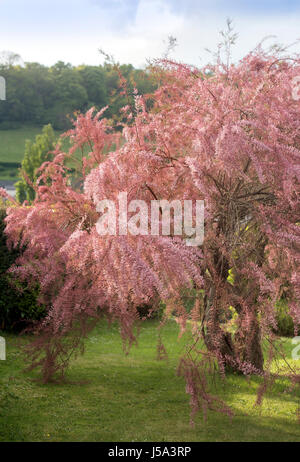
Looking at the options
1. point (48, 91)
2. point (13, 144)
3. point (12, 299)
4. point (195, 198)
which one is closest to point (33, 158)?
point (12, 299)

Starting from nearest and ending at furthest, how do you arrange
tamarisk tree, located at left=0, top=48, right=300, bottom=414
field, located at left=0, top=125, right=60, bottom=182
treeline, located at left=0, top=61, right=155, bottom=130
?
1. tamarisk tree, located at left=0, top=48, right=300, bottom=414
2. treeline, located at left=0, top=61, right=155, bottom=130
3. field, located at left=0, top=125, right=60, bottom=182

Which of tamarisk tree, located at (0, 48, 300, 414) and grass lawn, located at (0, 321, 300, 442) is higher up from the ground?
tamarisk tree, located at (0, 48, 300, 414)

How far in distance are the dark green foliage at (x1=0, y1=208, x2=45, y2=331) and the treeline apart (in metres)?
43.1

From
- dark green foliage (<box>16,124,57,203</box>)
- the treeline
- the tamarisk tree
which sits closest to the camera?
the tamarisk tree

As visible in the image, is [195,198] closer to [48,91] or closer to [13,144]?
[48,91]

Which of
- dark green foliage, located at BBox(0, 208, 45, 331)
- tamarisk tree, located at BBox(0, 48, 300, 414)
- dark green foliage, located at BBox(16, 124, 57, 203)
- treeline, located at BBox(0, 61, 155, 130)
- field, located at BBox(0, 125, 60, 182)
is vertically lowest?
dark green foliage, located at BBox(0, 208, 45, 331)

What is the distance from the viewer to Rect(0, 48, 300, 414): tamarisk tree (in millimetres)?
4105

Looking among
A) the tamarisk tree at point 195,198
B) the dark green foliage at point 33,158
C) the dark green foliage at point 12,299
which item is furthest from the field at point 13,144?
the tamarisk tree at point 195,198

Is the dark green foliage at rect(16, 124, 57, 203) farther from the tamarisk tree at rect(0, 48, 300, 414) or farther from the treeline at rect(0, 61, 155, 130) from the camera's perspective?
the tamarisk tree at rect(0, 48, 300, 414)

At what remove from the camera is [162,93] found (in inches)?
250

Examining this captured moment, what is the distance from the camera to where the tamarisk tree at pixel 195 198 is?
4105 mm

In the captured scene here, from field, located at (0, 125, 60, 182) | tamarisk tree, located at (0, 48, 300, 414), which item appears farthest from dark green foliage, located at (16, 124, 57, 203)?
field, located at (0, 125, 60, 182)
